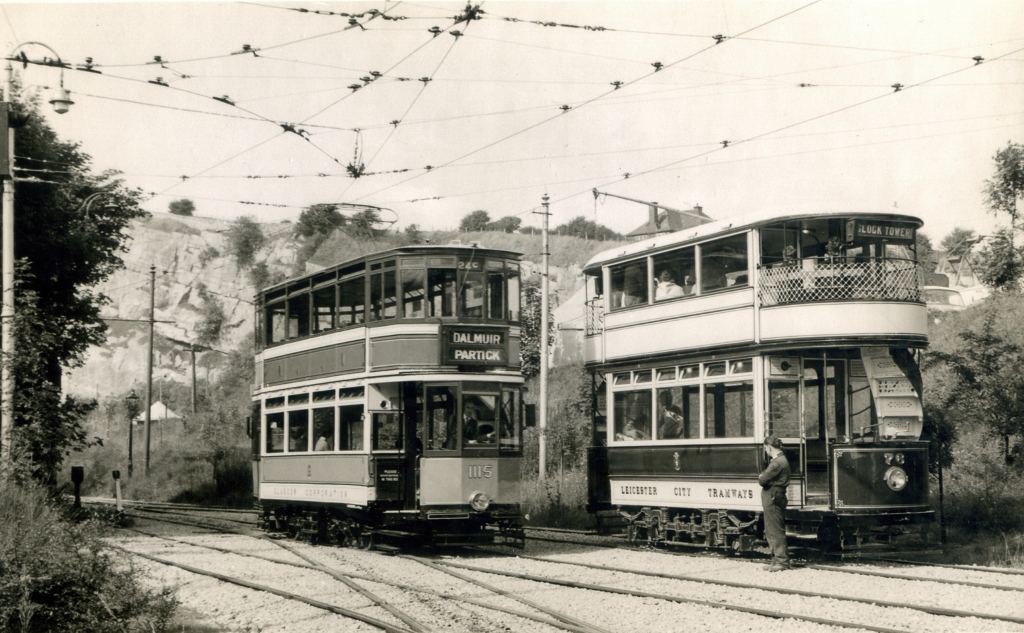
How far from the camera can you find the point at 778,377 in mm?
13633

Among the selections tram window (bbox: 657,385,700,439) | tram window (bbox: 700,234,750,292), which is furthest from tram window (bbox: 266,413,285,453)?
tram window (bbox: 700,234,750,292)

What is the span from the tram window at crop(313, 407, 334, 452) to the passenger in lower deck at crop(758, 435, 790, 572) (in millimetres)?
6911

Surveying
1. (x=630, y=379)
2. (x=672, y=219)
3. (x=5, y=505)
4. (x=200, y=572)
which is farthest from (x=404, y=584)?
(x=672, y=219)

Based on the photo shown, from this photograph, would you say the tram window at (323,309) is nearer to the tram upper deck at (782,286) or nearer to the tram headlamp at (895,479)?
the tram upper deck at (782,286)

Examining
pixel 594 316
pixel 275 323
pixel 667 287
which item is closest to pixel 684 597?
pixel 667 287

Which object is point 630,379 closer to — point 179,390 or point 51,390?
point 51,390

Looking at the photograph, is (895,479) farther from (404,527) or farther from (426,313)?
(404,527)

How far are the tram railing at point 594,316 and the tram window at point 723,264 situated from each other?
2.36 meters

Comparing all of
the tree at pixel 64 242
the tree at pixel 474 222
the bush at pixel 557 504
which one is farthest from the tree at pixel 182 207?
the bush at pixel 557 504

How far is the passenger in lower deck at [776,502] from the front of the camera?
41.1ft

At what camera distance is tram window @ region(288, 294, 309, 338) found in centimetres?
1777

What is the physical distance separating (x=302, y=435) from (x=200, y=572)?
4349 millimetres

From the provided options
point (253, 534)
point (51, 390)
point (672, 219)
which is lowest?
point (253, 534)

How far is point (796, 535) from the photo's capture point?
527 inches
